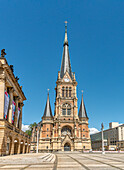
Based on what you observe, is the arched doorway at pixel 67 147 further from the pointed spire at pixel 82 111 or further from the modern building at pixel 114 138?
the modern building at pixel 114 138

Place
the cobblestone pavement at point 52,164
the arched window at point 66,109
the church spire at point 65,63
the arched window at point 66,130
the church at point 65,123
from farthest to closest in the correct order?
the church spire at point 65,63 < the arched window at point 66,109 < the arched window at point 66,130 < the church at point 65,123 < the cobblestone pavement at point 52,164

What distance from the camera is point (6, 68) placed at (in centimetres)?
2925

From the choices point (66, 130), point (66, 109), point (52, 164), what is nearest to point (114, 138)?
point (66, 130)

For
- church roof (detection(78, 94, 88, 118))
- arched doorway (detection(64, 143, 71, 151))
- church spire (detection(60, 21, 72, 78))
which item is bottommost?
arched doorway (detection(64, 143, 71, 151))

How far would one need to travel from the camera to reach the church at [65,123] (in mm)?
87062

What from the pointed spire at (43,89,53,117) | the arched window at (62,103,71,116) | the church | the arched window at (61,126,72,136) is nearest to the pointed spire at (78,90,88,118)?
the church

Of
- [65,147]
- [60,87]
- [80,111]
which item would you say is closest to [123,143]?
[80,111]

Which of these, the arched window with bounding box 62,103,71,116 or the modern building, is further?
the modern building

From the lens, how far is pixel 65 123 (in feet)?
296

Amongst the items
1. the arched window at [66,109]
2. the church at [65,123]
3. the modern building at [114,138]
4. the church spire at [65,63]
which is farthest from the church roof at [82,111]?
the modern building at [114,138]

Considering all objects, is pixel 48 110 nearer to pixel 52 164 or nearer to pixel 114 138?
pixel 114 138

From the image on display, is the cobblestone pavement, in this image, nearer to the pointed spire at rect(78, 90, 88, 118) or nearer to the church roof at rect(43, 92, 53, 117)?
the church roof at rect(43, 92, 53, 117)

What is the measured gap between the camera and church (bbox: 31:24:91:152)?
286 ft

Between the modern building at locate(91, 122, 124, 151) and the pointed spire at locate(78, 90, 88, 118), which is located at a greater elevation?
the pointed spire at locate(78, 90, 88, 118)
